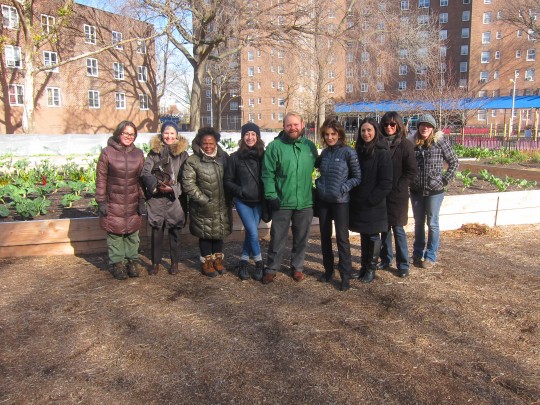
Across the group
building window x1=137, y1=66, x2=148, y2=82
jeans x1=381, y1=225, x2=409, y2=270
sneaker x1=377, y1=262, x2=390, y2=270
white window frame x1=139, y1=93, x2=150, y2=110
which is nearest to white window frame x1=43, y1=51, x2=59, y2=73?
building window x1=137, y1=66, x2=148, y2=82

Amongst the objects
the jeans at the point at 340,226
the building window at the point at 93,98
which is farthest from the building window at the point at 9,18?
the jeans at the point at 340,226

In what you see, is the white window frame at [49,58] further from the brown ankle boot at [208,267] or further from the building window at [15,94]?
the brown ankle boot at [208,267]

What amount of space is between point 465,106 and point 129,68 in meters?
27.9

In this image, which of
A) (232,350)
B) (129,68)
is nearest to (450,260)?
(232,350)

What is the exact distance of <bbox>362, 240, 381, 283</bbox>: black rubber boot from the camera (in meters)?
4.68

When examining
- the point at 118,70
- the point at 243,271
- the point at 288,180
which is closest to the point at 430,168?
Answer: the point at 288,180

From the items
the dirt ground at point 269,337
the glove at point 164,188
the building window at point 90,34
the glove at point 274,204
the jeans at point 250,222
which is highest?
the building window at point 90,34

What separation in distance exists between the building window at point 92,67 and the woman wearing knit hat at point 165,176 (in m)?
34.3

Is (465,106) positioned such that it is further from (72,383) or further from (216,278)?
(72,383)

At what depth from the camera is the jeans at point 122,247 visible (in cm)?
485

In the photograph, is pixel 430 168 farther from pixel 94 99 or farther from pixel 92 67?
pixel 92 67

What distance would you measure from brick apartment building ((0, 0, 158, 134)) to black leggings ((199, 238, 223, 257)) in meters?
24.5

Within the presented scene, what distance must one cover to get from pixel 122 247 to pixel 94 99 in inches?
1348

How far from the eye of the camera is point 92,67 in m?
35.4
